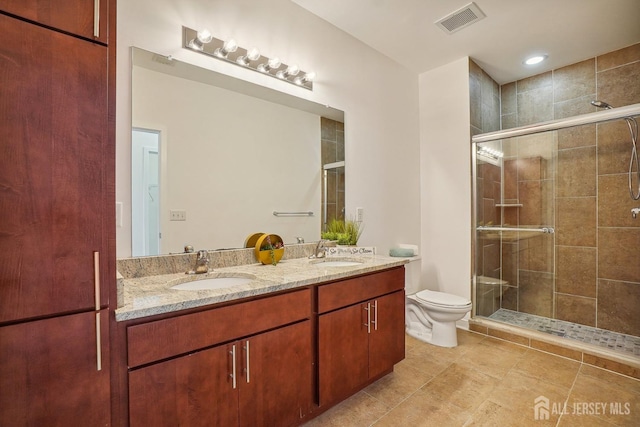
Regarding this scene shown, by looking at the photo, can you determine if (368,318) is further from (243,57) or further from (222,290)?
(243,57)

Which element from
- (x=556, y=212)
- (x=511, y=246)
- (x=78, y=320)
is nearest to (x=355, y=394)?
(x=78, y=320)

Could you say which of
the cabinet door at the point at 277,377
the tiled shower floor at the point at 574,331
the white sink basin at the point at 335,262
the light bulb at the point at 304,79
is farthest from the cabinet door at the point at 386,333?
the light bulb at the point at 304,79

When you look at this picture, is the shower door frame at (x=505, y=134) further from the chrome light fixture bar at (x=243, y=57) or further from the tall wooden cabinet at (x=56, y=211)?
the tall wooden cabinet at (x=56, y=211)

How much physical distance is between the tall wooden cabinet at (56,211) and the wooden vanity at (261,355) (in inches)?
5.3

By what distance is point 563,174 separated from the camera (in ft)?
10.00

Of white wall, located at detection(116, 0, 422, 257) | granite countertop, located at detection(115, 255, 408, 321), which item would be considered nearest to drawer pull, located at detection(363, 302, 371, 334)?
granite countertop, located at detection(115, 255, 408, 321)

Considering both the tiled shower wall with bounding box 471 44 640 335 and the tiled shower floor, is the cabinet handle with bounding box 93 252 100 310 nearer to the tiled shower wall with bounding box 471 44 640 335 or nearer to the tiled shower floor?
the tiled shower wall with bounding box 471 44 640 335

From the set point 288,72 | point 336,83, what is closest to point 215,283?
point 288,72

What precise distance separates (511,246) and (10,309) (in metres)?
3.71

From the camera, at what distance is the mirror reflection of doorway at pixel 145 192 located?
156cm

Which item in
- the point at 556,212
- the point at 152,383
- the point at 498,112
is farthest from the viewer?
the point at 498,112

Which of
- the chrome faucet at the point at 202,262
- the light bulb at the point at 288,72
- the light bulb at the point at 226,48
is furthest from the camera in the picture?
the light bulb at the point at 288,72

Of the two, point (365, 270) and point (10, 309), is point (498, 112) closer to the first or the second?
point (365, 270)

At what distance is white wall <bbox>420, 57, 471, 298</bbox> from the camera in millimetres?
3014
